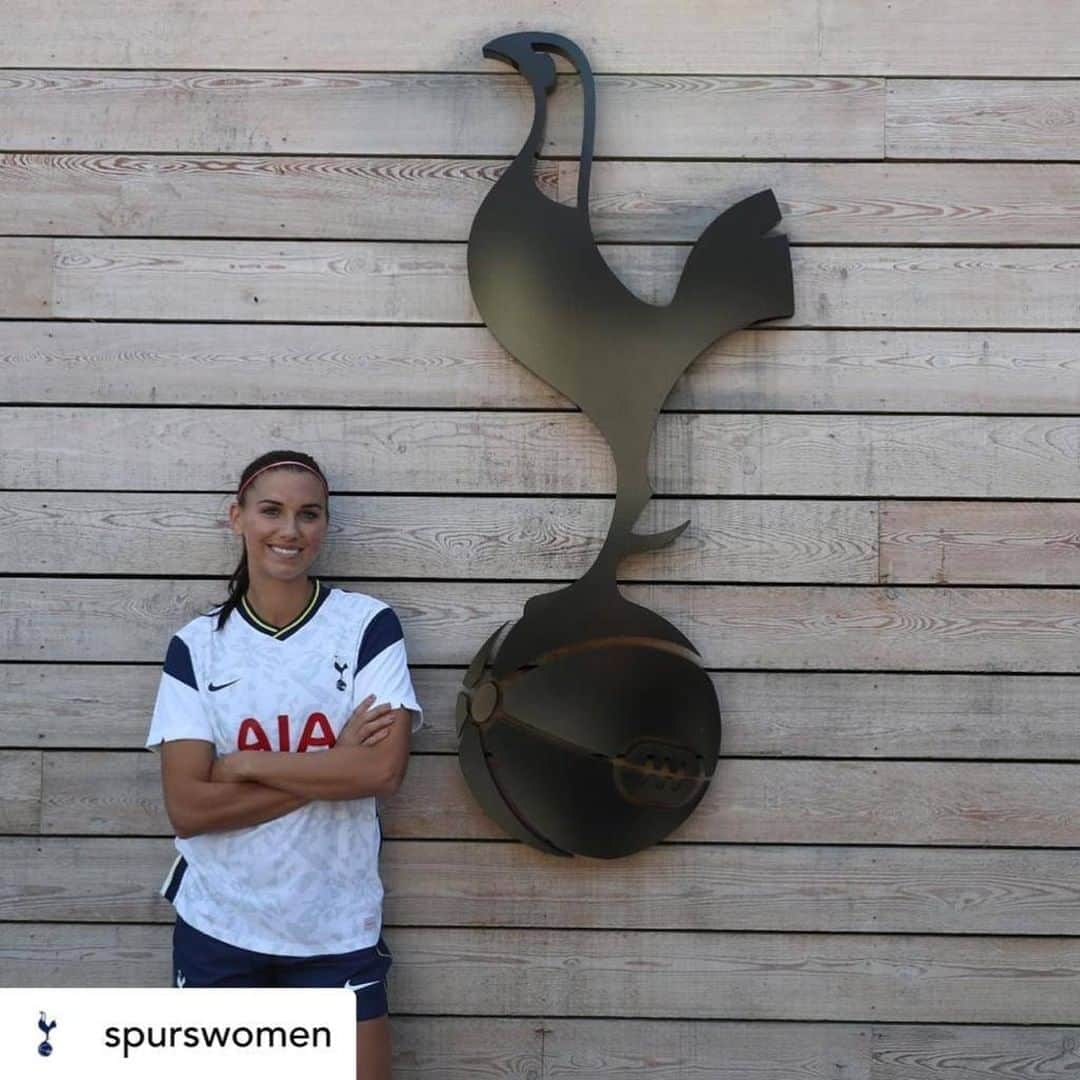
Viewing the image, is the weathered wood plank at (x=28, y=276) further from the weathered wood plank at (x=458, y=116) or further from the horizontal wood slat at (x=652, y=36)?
the horizontal wood slat at (x=652, y=36)

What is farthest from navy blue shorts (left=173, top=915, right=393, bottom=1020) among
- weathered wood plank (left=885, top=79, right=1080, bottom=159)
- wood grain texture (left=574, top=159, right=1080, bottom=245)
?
weathered wood plank (left=885, top=79, right=1080, bottom=159)

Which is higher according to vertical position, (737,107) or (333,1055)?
(737,107)

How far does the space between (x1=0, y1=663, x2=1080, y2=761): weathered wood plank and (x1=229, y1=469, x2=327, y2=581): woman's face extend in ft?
1.29

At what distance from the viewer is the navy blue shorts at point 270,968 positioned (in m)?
2.34

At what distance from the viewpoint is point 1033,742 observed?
265 cm

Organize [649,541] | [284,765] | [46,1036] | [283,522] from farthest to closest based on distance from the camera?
1. [649,541]
2. [283,522]
3. [284,765]
4. [46,1036]

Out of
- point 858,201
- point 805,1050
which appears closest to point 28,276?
point 858,201

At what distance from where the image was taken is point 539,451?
2.68 metres

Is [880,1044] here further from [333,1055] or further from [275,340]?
[275,340]

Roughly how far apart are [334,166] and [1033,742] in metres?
1.82

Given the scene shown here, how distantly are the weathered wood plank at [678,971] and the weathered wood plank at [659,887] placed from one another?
0.03 meters

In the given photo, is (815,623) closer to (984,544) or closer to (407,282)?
(984,544)

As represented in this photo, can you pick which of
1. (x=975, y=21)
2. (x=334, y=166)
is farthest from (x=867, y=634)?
(x=334, y=166)

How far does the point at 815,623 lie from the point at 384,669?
2.85ft
